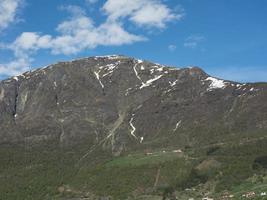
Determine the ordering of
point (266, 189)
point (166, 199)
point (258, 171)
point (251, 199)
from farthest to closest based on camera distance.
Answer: point (258, 171), point (166, 199), point (266, 189), point (251, 199)

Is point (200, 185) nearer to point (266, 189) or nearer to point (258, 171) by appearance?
point (258, 171)

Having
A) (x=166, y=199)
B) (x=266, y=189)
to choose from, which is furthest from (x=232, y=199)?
(x=166, y=199)

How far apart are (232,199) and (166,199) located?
68.0 metres

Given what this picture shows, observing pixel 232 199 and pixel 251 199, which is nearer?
pixel 251 199

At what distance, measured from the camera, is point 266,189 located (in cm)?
11638

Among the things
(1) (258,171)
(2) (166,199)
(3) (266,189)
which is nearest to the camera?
(3) (266,189)

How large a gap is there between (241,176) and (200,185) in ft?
50.4

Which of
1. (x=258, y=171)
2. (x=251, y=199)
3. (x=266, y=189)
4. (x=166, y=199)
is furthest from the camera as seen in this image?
(x=258, y=171)

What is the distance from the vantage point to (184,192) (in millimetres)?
186875

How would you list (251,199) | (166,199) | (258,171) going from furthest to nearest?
(258,171)
(166,199)
(251,199)

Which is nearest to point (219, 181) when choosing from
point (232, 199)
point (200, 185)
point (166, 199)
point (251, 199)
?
point (200, 185)

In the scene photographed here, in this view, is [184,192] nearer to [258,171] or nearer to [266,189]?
[258,171]

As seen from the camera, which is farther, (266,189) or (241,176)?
(241,176)

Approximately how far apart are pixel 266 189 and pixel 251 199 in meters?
15.3
